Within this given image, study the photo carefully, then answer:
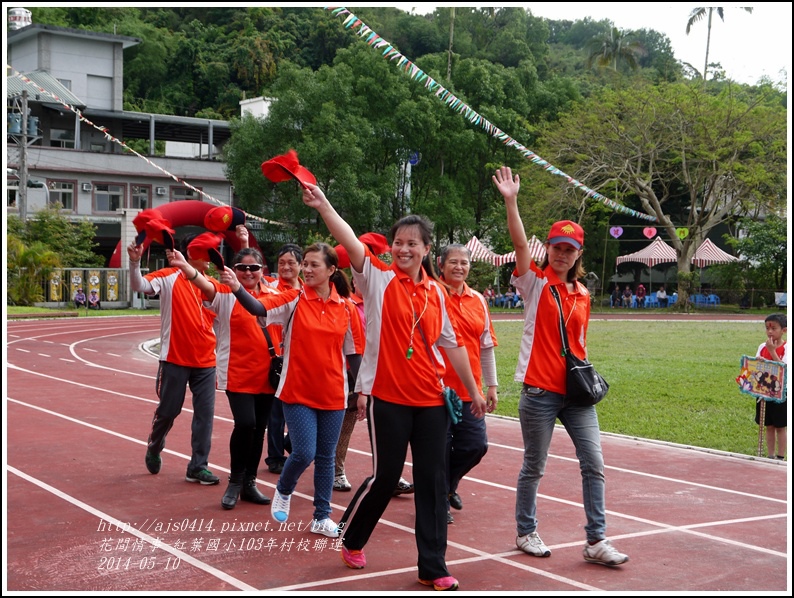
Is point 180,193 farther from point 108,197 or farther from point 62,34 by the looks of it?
point 62,34

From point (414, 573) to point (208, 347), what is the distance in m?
3.21

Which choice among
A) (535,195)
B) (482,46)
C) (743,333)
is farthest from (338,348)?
(482,46)

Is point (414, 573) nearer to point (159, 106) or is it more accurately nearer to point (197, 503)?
point (197, 503)

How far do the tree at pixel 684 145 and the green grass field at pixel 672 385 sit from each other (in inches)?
577

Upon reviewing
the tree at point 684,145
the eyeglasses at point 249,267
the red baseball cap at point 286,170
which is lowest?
the eyeglasses at point 249,267

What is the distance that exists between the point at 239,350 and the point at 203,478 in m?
1.39

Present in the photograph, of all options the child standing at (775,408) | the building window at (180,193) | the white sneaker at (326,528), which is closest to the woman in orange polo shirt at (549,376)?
the white sneaker at (326,528)

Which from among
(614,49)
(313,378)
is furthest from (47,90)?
(313,378)

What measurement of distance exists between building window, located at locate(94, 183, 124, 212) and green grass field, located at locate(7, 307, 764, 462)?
29364mm

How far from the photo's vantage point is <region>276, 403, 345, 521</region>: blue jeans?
6168mm

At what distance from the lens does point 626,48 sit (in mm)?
68938

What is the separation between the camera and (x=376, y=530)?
21.0 ft

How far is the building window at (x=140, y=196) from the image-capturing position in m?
50.8

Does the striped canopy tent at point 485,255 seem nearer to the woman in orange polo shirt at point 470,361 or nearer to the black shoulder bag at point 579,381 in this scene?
the woman in orange polo shirt at point 470,361
